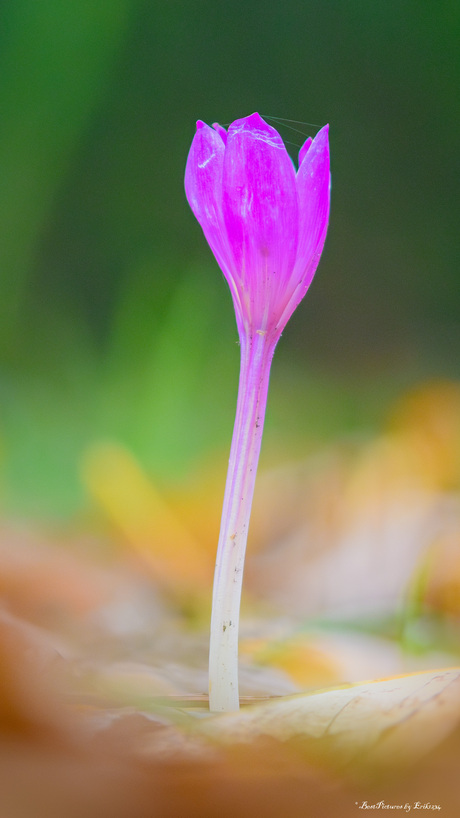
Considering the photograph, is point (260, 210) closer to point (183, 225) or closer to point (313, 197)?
point (313, 197)

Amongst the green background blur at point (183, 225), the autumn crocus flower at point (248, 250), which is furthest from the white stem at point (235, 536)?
the green background blur at point (183, 225)

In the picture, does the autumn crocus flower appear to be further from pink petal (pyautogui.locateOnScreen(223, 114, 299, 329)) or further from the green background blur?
the green background blur

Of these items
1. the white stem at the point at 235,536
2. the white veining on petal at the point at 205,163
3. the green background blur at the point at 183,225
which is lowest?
the white stem at the point at 235,536

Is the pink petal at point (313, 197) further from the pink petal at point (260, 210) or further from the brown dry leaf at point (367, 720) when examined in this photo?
the brown dry leaf at point (367, 720)

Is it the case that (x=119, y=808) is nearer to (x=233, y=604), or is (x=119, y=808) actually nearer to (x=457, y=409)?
(x=233, y=604)

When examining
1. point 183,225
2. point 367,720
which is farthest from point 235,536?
point 183,225

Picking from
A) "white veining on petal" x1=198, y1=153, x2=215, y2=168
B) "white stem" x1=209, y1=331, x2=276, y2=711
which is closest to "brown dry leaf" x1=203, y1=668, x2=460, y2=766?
"white stem" x1=209, y1=331, x2=276, y2=711

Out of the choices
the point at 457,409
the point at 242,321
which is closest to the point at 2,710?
the point at 242,321
